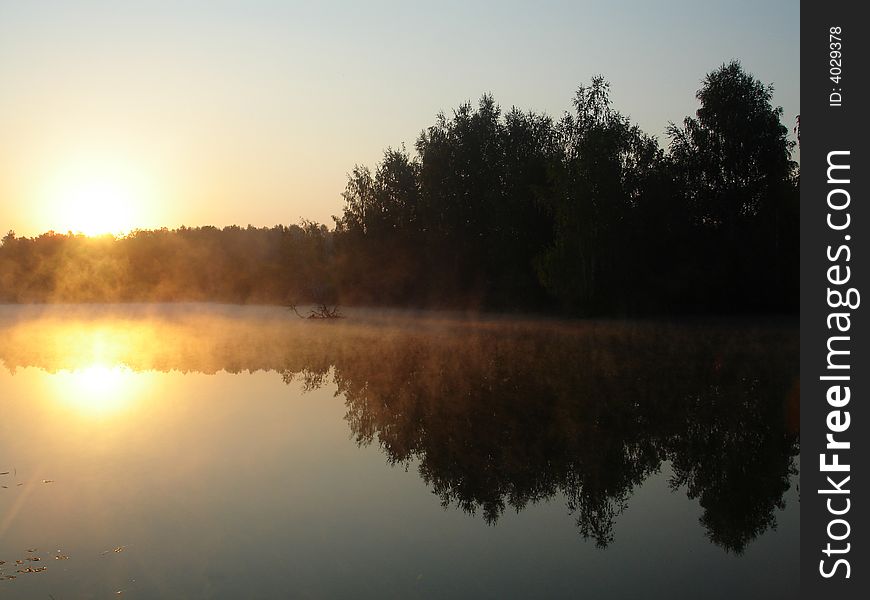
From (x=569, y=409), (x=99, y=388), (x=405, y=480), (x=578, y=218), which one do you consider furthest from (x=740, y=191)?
(x=405, y=480)

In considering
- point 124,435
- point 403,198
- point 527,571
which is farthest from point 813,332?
point 403,198

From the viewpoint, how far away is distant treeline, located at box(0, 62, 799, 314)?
4562cm

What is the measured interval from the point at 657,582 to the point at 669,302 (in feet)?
139

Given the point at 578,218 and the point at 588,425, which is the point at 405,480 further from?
the point at 578,218

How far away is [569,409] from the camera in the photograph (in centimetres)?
1661

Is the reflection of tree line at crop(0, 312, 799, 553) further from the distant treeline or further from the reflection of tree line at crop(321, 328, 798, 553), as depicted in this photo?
the distant treeline

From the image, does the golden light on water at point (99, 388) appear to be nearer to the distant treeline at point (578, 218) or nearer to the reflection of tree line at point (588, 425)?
the reflection of tree line at point (588, 425)

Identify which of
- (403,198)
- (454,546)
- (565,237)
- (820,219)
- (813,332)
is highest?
(403,198)

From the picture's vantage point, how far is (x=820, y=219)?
926 centimetres

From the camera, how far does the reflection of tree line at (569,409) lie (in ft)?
35.0

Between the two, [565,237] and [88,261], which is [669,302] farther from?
[88,261]

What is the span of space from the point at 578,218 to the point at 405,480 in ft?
116

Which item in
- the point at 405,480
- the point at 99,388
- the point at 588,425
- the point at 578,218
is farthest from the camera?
the point at 578,218

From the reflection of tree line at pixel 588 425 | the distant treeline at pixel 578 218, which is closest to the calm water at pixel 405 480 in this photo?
the reflection of tree line at pixel 588 425
